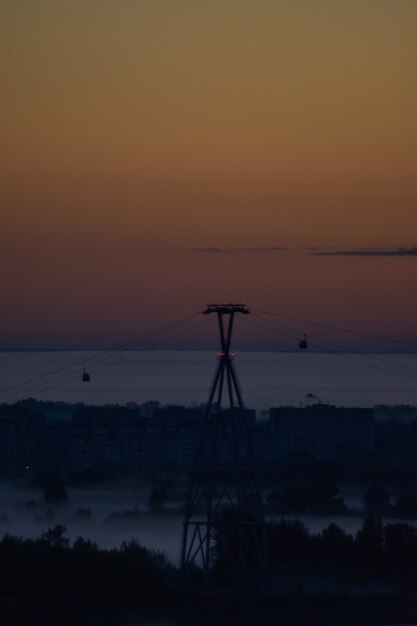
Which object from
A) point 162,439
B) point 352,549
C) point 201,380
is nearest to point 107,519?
point 352,549

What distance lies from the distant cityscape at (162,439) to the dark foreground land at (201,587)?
66.5 feet

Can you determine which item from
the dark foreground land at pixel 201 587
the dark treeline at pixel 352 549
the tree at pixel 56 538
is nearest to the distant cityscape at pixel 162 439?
the tree at pixel 56 538

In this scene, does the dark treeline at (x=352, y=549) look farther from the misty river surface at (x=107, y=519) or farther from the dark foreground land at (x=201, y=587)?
the misty river surface at (x=107, y=519)

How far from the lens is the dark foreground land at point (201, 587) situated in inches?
787

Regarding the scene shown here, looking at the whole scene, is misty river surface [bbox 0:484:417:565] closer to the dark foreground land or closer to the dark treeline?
the dark treeline

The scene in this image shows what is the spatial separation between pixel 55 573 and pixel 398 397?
8302 centimetres

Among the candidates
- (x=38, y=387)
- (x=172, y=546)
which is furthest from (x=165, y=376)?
(x=172, y=546)

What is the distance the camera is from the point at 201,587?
21.8m

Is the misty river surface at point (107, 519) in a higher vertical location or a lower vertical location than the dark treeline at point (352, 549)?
higher

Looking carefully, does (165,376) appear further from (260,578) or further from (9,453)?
(260,578)

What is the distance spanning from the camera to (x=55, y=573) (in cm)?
2100

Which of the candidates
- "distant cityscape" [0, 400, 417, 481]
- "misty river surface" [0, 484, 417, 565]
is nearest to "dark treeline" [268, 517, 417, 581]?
"misty river surface" [0, 484, 417, 565]

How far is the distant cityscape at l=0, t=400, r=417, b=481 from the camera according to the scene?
157 feet

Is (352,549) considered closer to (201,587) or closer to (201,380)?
(201,587)
